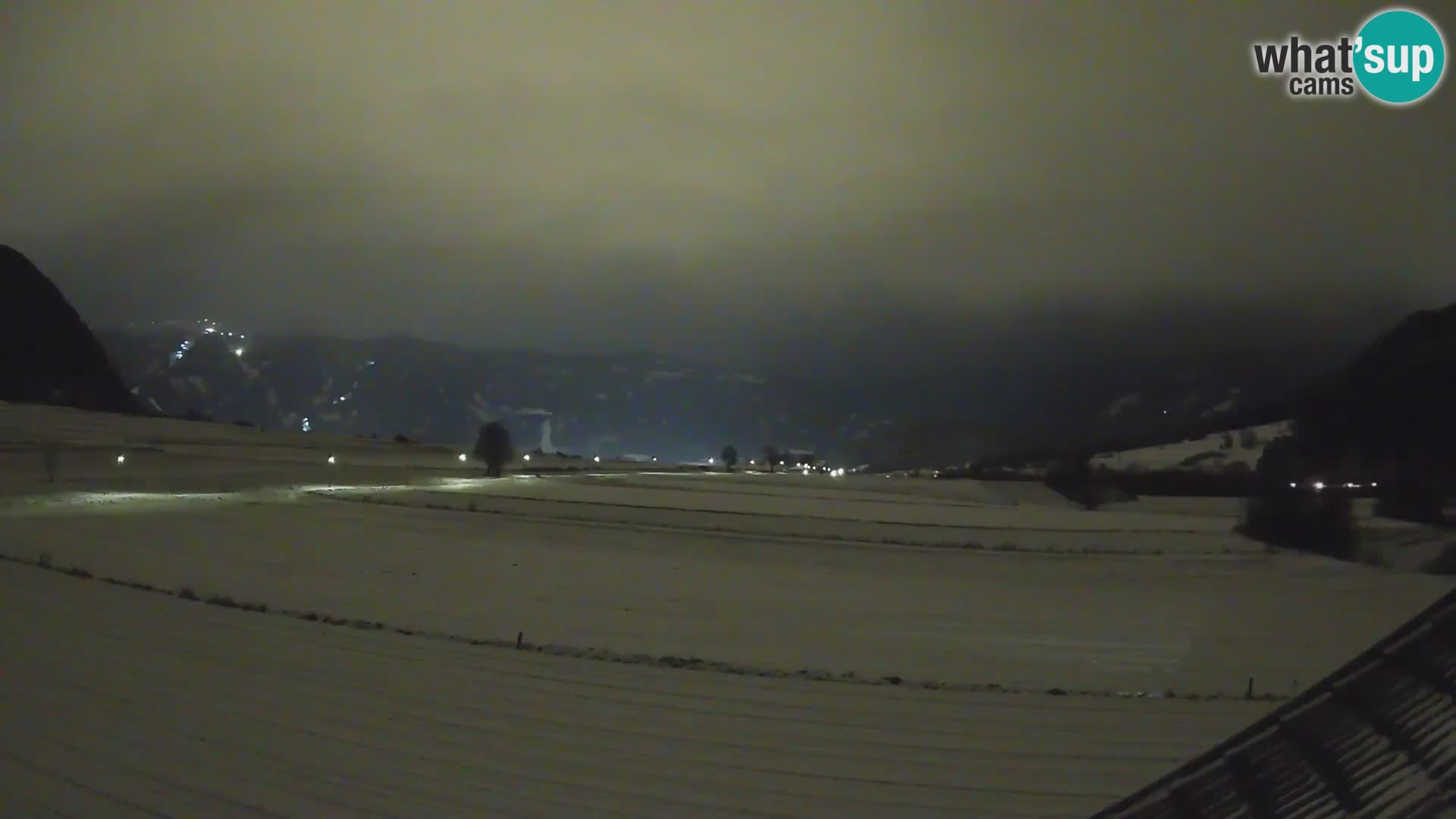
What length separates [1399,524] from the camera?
32844mm

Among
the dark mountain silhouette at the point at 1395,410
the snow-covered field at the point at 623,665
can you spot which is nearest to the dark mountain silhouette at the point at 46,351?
the snow-covered field at the point at 623,665

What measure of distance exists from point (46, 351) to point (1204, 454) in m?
138

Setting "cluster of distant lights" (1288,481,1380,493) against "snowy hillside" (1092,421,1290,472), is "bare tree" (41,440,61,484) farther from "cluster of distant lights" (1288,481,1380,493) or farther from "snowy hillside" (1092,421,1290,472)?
"snowy hillside" (1092,421,1290,472)

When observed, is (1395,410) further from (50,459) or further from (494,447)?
(50,459)

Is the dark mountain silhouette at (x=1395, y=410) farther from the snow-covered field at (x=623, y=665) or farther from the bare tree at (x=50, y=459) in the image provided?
the bare tree at (x=50, y=459)

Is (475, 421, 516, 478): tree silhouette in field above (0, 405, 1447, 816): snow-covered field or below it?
above

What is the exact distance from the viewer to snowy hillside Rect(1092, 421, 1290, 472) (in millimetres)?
72875

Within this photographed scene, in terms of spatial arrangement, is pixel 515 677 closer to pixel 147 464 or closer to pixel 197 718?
pixel 197 718

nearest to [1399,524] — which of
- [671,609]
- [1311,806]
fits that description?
[671,609]

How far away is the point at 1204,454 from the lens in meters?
81.2

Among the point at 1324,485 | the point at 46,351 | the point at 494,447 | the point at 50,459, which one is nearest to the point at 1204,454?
the point at 1324,485

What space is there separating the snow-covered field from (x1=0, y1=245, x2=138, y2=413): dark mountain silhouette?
4336 inches

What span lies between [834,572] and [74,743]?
18.6m

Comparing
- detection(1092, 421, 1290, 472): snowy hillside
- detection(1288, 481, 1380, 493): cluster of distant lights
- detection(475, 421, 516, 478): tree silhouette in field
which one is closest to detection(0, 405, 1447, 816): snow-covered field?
detection(1288, 481, 1380, 493): cluster of distant lights
